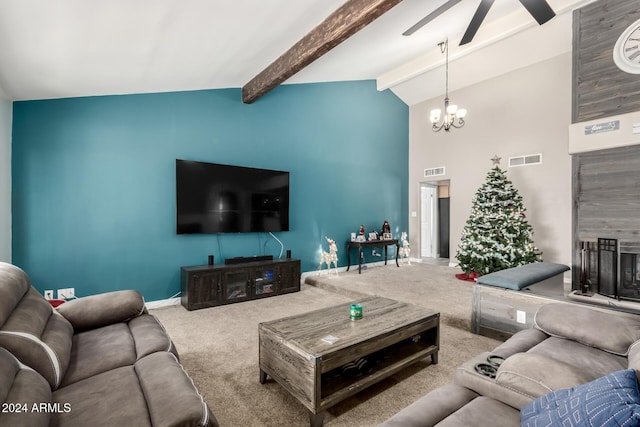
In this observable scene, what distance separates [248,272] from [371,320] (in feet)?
7.89

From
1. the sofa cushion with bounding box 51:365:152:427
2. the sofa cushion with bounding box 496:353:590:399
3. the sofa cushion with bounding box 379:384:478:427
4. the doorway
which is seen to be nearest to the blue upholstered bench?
the sofa cushion with bounding box 496:353:590:399

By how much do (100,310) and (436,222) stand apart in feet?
23.8

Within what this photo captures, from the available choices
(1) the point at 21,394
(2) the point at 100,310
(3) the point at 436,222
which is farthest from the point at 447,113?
(1) the point at 21,394

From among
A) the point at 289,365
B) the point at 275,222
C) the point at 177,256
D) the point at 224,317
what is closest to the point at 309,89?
the point at 275,222

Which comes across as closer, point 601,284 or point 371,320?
point 371,320

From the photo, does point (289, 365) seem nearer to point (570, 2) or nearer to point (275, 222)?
point (275, 222)

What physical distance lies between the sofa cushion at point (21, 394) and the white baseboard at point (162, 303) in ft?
9.21

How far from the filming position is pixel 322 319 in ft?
7.48

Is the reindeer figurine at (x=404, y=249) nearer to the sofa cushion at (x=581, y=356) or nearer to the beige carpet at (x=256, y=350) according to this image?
the beige carpet at (x=256, y=350)

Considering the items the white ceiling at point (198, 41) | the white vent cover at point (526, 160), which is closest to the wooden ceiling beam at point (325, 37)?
the white ceiling at point (198, 41)

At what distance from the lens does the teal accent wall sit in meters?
3.31

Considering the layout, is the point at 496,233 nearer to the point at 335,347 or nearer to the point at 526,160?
the point at 526,160

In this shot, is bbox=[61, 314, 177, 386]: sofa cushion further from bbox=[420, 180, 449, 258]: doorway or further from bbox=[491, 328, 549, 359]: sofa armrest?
bbox=[420, 180, 449, 258]: doorway

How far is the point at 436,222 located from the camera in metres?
7.84
